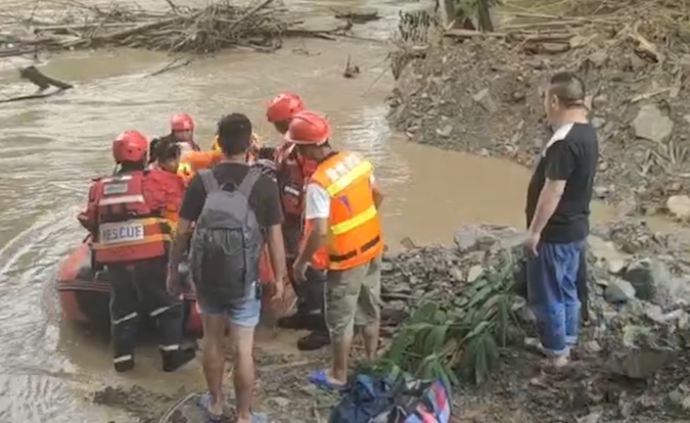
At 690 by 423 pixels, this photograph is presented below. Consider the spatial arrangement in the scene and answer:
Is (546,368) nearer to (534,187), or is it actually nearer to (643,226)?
(534,187)

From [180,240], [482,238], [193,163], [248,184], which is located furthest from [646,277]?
[193,163]

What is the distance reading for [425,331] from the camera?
6.09 metres

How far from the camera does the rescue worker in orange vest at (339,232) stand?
5.68 meters

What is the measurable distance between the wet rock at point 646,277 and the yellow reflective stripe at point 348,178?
6.02 ft

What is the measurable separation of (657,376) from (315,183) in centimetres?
204

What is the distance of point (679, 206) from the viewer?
9266 mm

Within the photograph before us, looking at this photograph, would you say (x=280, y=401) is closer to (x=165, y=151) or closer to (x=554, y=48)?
(x=165, y=151)

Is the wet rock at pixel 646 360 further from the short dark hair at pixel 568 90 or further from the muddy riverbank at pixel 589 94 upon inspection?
the muddy riverbank at pixel 589 94

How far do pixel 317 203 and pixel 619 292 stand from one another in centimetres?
198

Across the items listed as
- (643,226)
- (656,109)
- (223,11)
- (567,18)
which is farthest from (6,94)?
(643,226)

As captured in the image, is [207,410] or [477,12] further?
[477,12]

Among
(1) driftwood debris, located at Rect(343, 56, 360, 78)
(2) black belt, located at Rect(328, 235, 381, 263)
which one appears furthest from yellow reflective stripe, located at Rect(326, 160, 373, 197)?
(1) driftwood debris, located at Rect(343, 56, 360, 78)

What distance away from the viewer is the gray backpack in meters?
5.27

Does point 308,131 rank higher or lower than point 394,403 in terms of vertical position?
higher
